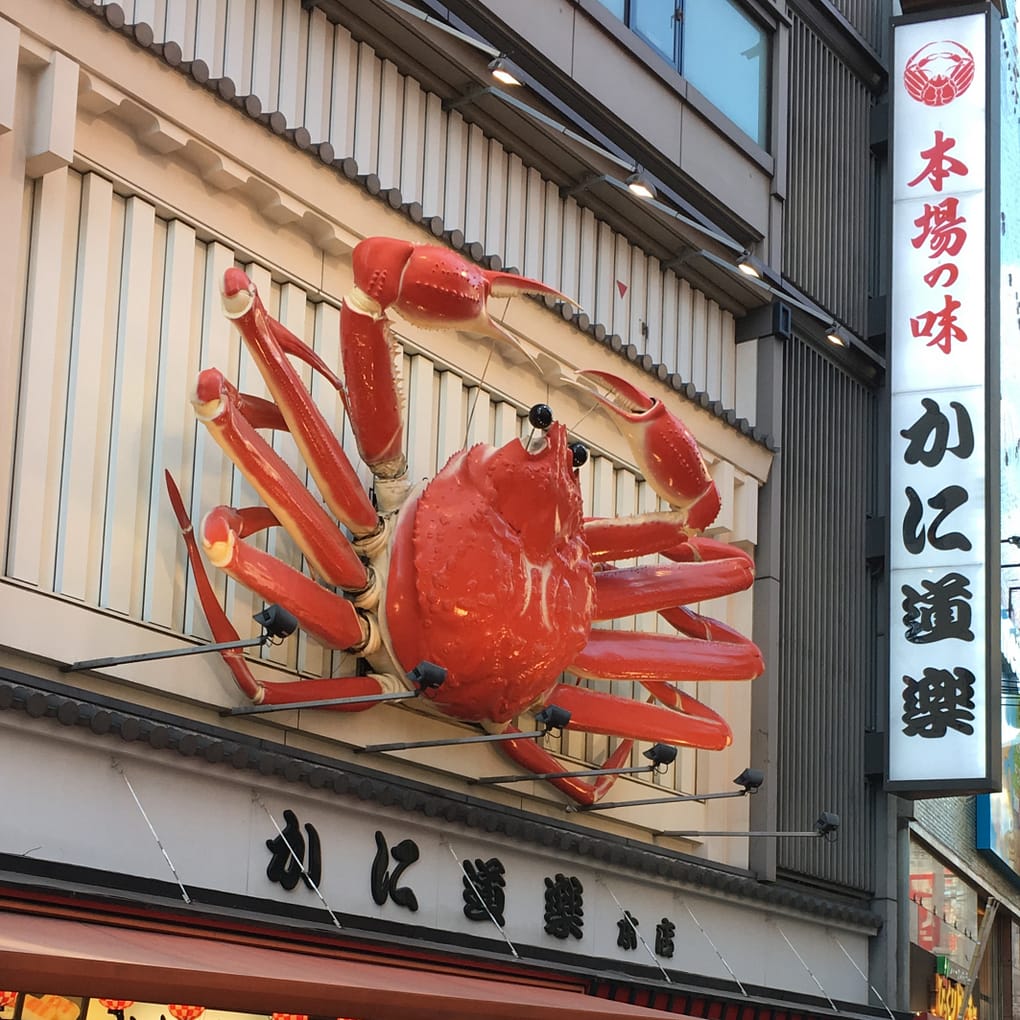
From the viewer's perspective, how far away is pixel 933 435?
15242 millimetres

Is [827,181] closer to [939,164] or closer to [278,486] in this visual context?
[939,164]

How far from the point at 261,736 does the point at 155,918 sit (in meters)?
1.49

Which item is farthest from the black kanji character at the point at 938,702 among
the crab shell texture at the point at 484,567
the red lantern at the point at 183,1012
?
the red lantern at the point at 183,1012

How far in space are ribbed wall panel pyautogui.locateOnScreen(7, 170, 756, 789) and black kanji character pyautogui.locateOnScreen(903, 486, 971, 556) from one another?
20.3 ft

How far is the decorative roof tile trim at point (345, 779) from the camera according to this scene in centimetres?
820

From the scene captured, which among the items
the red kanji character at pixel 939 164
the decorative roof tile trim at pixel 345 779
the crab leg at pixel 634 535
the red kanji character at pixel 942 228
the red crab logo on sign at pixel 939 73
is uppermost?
the red crab logo on sign at pixel 939 73

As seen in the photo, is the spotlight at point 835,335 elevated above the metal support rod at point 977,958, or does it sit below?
above

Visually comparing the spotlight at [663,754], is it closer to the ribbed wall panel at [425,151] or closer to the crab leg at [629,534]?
the crab leg at [629,534]

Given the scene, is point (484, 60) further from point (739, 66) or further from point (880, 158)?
point (880, 158)

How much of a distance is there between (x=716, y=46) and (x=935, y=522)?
13.4 ft

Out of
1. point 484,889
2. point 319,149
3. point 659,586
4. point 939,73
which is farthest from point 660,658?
point 939,73

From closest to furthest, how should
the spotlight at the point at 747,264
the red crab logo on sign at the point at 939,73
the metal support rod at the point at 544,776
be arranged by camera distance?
1. the metal support rod at the point at 544,776
2. the spotlight at the point at 747,264
3. the red crab logo on sign at the point at 939,73

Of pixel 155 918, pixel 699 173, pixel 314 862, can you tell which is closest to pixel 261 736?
pixel 314 862

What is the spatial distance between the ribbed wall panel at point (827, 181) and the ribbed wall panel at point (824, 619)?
700mm
